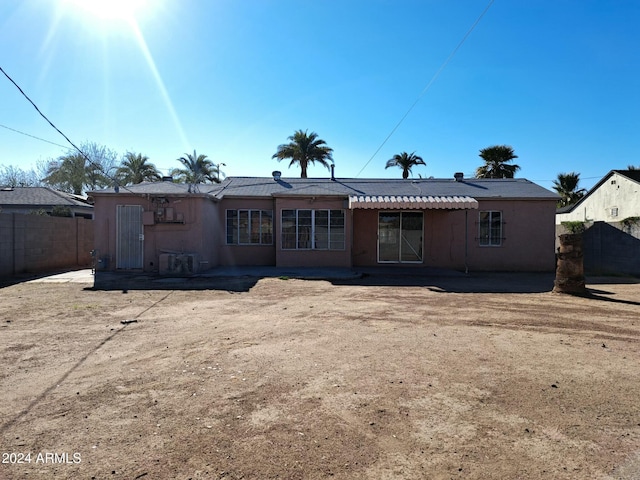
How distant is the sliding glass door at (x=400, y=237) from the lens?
17.1m

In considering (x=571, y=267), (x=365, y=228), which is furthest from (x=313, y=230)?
(x=571, y=267)

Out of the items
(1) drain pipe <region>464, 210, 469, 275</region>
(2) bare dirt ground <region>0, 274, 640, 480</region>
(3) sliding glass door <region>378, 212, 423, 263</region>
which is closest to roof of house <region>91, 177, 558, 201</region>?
(1) drain pipe <region>464, 210, 469, 275</region>

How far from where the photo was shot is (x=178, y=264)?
13891 millimetres

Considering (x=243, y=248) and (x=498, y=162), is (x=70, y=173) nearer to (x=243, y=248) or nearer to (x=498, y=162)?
(x=243, y=248)

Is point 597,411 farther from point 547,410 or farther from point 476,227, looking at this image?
point 476,227

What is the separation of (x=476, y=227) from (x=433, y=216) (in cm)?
181

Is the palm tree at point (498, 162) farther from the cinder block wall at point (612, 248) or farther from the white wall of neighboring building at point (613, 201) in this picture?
the cinder block wall at point (612, 248)

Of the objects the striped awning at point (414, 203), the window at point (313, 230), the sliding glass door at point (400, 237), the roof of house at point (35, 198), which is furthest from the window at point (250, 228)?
the roof of house at point (35, 198)

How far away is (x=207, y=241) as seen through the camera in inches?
604

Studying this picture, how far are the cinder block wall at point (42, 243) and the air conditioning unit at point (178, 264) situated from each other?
16.1 feet

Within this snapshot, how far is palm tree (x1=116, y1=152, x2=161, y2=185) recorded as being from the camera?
3581 cm

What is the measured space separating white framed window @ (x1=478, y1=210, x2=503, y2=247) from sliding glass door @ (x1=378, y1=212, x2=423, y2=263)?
245 cm

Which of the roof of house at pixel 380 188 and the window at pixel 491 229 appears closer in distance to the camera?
the roof of house at pixel 380 188

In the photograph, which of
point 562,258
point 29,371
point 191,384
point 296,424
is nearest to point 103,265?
point 29,371
